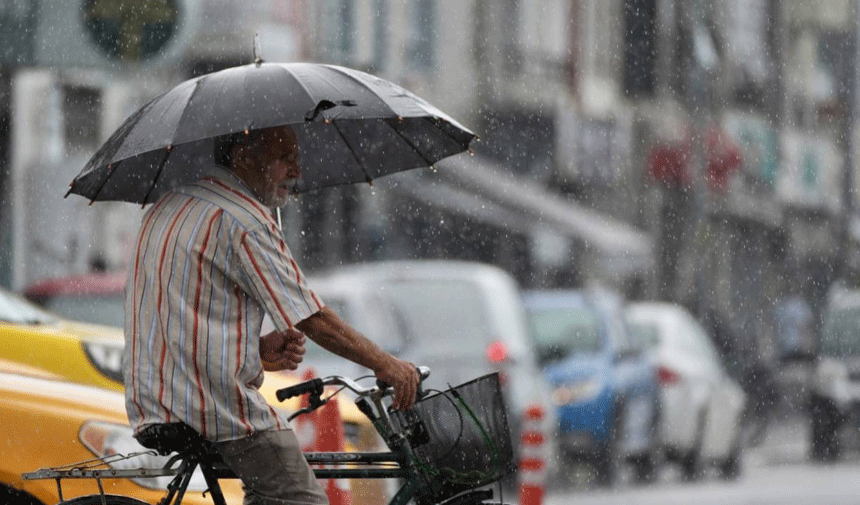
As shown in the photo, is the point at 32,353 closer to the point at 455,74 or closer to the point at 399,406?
the point at 399,406

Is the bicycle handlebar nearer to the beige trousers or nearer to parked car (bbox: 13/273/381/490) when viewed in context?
the beige trousers

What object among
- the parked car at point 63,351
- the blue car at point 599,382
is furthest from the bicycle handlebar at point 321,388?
the blue car at point 599,382

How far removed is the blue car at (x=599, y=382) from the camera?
15.4 meters

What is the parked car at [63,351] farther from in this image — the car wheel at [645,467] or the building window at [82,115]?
the building window at [82,115]

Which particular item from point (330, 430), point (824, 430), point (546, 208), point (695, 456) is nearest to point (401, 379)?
point (330, 430)

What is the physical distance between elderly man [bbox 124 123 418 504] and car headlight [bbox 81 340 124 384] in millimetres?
3095

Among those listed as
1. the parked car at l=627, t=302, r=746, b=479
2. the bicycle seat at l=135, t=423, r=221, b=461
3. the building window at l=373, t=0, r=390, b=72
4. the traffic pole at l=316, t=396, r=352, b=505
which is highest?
the bicycle seat at l=135, t=423, r=221, b=461

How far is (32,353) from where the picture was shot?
7.37 meters

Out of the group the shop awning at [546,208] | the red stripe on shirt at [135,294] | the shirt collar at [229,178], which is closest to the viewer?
the red stripe on shirt at [135,294]

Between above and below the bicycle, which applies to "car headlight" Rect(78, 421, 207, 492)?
below

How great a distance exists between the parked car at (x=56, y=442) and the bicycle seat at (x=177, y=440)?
98 cm

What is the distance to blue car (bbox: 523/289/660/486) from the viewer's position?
15.4m

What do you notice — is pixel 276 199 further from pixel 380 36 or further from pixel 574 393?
pixel 380 36

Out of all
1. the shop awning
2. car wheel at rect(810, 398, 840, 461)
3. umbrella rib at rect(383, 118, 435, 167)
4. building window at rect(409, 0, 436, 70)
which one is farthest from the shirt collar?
building window at rect(409, 0, 436, 70)
